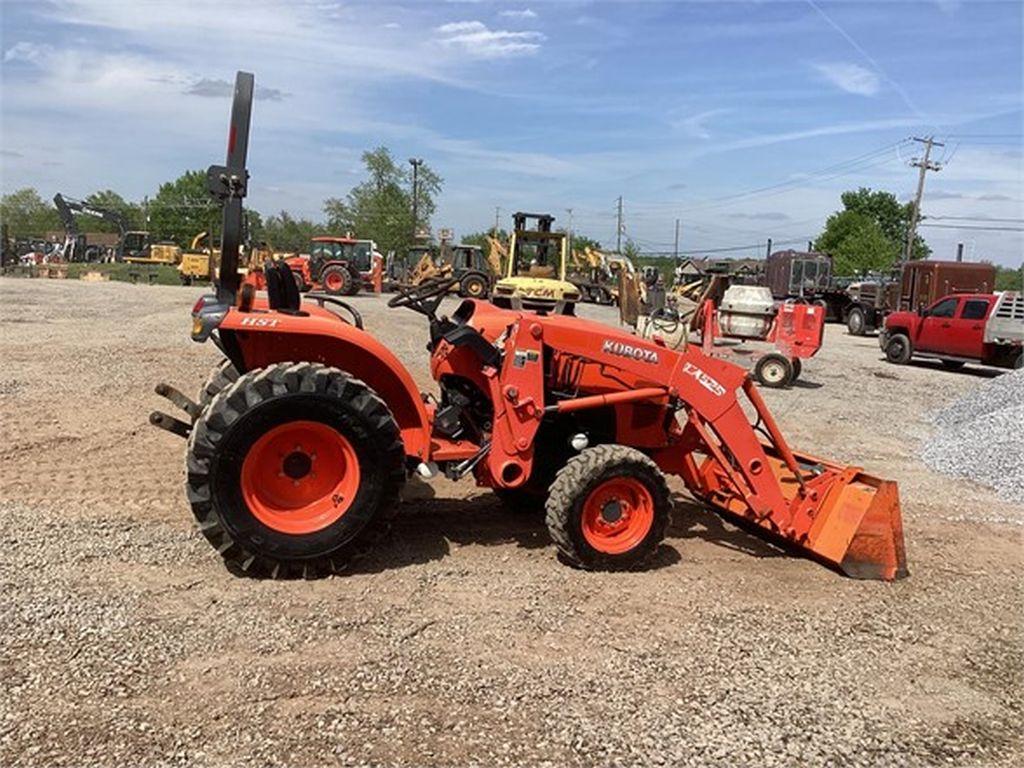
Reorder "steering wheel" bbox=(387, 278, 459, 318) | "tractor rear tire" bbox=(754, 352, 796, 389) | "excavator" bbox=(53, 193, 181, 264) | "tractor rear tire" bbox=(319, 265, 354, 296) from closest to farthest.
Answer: "steering wheel" bbox=(387, 278, 459, 318) → "tractor rear tire" bbox=(754, 352, 796, 389) → "tractor rear tire" bbox=(319, 265, 354, 296) → "excavator" bbox=(53, 193, 181, 264)

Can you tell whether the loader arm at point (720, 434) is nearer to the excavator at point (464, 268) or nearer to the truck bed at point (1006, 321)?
the truck bed at point (1006, 321)

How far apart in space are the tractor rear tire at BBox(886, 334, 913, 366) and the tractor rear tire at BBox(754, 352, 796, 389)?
706 cm

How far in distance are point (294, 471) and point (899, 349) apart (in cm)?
1858

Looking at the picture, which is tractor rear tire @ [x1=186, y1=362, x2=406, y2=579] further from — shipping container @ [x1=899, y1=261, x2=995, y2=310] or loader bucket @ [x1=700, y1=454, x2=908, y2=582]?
shipping container @ [x1=899, y1=261, x2=995, y2=310]

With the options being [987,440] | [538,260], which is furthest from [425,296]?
[538,260]

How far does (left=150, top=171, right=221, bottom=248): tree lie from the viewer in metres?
61.8

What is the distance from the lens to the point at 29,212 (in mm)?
89438

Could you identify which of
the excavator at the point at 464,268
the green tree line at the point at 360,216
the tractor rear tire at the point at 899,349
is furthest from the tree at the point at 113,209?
the tractor rear tire at the point at 899,349

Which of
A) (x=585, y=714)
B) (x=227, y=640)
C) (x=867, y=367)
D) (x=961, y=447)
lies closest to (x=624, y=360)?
(x=585, y=714)

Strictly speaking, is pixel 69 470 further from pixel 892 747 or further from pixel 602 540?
pixel 892 747

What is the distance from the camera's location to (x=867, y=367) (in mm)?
18625

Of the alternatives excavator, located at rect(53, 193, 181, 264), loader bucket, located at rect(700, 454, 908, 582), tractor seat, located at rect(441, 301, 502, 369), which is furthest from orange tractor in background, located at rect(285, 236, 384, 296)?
loader bucket, located at rect(700, 454, 908, 582)

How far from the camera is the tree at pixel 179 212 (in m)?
61.8

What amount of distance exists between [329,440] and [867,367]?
16694 millimetres
